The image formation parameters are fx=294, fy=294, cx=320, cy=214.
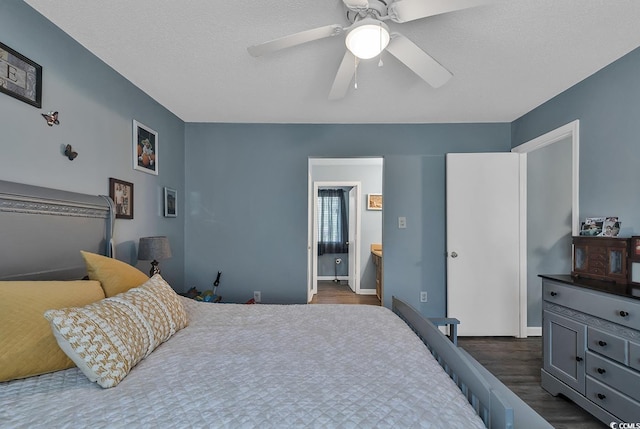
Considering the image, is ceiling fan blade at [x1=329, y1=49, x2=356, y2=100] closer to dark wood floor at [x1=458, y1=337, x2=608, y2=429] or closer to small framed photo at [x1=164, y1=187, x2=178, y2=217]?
small framed photo at [x1=164, y1=187, x2=178, y2=217]

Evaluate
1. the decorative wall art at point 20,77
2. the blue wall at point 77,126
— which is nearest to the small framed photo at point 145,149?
the blue wall at point 77,126

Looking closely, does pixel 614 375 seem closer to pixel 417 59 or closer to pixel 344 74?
pixel 417 59

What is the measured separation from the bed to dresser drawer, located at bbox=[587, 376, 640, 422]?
0.91 m

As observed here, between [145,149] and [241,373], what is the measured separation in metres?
2.38

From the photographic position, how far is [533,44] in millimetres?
1921

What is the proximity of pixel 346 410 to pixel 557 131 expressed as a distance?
3.04 meters

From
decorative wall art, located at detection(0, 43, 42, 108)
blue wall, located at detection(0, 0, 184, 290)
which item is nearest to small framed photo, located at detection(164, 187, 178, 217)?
blue wall, located at detection(0, 0, 184, 290)

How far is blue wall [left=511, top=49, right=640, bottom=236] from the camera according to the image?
199cm

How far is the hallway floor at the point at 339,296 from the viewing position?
4844 millimetres

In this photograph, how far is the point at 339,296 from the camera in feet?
17.2

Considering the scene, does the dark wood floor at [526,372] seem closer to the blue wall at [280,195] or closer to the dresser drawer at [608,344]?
the dresser drawer at [608,344]

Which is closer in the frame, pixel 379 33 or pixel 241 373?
pixel 241 373

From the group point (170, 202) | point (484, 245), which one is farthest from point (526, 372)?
point (170, 202)

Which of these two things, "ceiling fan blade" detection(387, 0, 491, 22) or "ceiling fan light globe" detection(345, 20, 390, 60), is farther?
"ceiling fan light globe" detection(345, 20, 390, 60)
